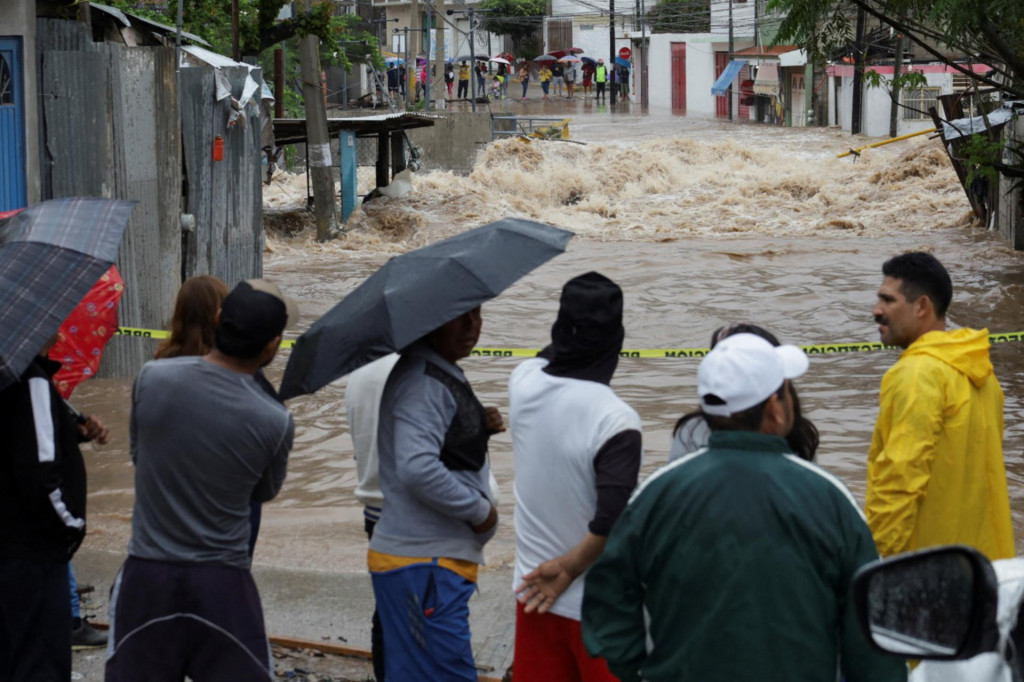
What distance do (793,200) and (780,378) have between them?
22722 mm

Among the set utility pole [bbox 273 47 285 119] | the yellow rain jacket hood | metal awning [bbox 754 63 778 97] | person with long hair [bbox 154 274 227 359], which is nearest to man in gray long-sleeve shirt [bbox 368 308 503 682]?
person with long hair [bbox 154 274 227 359]

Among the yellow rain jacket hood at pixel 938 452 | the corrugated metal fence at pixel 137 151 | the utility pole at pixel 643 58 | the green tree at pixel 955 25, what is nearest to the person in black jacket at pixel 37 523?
the yellow rain jacket hood at pixel 938 452

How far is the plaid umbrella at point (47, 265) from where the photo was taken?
3.61m

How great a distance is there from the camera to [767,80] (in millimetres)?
48781

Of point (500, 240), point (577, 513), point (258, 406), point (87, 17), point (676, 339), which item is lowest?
point (676, 339)

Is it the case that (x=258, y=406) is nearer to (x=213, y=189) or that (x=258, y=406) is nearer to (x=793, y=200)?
(x=213, y=189)

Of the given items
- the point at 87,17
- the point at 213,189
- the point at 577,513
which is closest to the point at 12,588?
the point at 577,513

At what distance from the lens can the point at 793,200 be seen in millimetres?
24734

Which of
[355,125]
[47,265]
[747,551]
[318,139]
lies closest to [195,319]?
[47,265]

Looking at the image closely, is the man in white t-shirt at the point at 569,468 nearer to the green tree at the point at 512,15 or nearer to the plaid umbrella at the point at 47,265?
the plaid umbrella at the point at 47,265

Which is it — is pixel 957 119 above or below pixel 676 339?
above

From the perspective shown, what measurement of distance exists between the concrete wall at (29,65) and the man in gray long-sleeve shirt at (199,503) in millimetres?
6153

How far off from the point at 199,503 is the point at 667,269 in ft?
47.9

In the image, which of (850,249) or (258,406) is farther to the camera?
(850,249)
